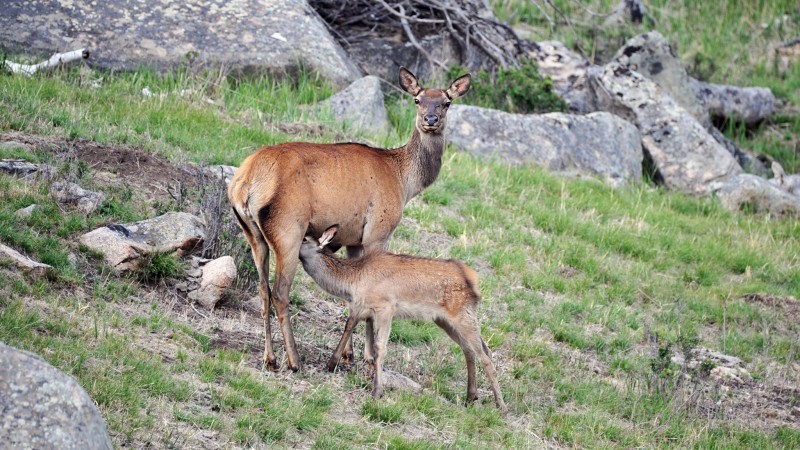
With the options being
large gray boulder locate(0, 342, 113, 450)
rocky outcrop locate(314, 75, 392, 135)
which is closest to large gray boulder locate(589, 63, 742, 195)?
rocky outcrop locate(314, 75, 392, 135)

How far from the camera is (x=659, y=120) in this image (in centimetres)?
1666

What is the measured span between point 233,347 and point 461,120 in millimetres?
7370

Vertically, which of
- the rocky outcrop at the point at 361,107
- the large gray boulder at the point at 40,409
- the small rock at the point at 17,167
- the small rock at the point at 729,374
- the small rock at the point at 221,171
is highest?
the large gray boulder at the point at 40,409

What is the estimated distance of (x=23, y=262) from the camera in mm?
8219

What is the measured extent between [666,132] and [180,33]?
7348mm

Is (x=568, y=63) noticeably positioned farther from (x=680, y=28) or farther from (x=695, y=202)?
(x=680, y=28)

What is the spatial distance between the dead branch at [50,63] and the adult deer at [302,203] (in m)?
5.73

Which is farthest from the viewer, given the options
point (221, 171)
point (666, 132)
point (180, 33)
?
point (666, 132)

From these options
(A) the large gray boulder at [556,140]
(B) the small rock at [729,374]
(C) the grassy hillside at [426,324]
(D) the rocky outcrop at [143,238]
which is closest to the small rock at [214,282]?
(C) the grassy hillside at [426,324]

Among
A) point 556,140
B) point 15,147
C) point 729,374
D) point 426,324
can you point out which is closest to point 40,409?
point 426,324

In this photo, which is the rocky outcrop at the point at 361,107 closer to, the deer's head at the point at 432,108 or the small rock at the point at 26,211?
the deer's head at the point at 432,108

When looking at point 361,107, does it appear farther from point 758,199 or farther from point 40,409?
point 40,409

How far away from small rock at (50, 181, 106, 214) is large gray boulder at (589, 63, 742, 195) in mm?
9302

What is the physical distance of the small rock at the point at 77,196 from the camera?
9.52 m
